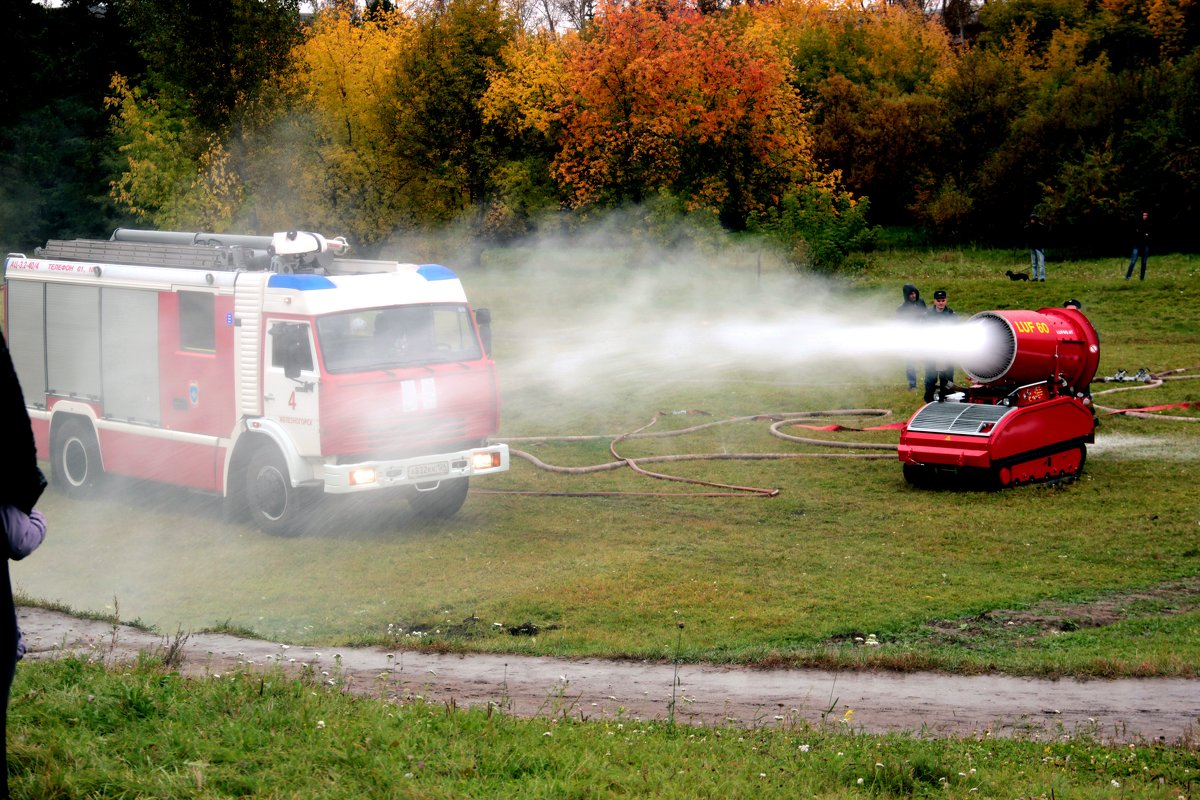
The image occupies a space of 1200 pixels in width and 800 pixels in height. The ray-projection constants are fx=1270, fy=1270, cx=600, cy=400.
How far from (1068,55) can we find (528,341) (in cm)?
3807

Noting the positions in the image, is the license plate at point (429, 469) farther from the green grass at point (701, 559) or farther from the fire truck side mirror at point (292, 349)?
the fire truck side mirror at point (292, 349)

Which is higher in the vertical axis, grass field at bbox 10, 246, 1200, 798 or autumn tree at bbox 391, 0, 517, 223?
autumn tree at bbox 391, 0, 517, 223

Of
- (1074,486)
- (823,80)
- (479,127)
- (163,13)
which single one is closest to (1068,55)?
(823,80)

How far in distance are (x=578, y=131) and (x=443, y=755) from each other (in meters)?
Answer: 43.2

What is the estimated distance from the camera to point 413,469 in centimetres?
1497

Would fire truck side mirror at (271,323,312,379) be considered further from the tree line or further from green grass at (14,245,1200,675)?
the tree line

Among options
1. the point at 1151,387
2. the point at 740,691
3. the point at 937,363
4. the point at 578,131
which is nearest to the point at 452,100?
the point at 578,131

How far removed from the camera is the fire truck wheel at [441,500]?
16.2 metres

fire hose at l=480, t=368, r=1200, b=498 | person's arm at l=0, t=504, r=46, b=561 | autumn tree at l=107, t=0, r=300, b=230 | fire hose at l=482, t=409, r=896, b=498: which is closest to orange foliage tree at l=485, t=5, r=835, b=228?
autumn tree at l=107, t=0, r=300, b=230

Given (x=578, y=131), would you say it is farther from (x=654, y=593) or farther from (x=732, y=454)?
(x=654, y=593)

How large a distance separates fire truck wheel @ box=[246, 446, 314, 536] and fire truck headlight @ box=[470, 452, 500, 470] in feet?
6.48

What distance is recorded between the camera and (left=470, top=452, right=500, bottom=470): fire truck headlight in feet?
50.9

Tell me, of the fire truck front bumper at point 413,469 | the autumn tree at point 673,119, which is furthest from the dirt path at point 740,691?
the autumn tree at point 673,119

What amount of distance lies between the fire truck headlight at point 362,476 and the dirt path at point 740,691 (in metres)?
3.85
